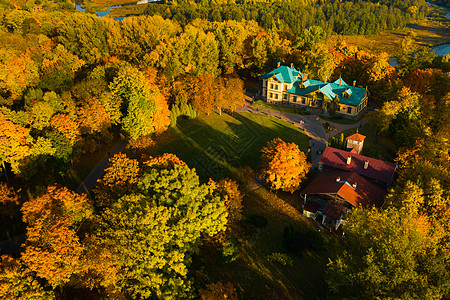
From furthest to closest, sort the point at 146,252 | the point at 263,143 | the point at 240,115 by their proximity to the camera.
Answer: the point at 240,115
the point at 263,143
the point at 146,252

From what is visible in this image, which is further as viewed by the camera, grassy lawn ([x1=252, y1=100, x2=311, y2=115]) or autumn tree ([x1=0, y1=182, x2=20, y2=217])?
grassy lawn ([x1=252, y1=100, x2=311, y2=115])

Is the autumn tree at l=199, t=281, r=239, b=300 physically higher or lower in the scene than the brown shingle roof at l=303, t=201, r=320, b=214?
higher

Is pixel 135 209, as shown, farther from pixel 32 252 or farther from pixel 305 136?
pixel 305 136

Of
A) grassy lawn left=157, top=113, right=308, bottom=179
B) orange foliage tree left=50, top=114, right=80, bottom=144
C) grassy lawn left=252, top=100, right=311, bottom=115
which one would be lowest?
grassy lawn left=252, top=100, right=311, bottom=115

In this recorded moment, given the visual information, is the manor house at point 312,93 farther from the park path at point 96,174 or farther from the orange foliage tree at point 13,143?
the orange foliage tree at point 13,143

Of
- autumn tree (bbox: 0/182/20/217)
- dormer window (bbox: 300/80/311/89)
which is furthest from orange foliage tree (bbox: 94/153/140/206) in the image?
dormer window (bbox: 300/80/311/89)

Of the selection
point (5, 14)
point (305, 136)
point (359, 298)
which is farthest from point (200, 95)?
point (5, 14)

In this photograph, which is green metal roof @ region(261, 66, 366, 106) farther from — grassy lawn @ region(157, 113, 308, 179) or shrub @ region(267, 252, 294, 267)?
shrub @ region(267, 252, 294, 267)
